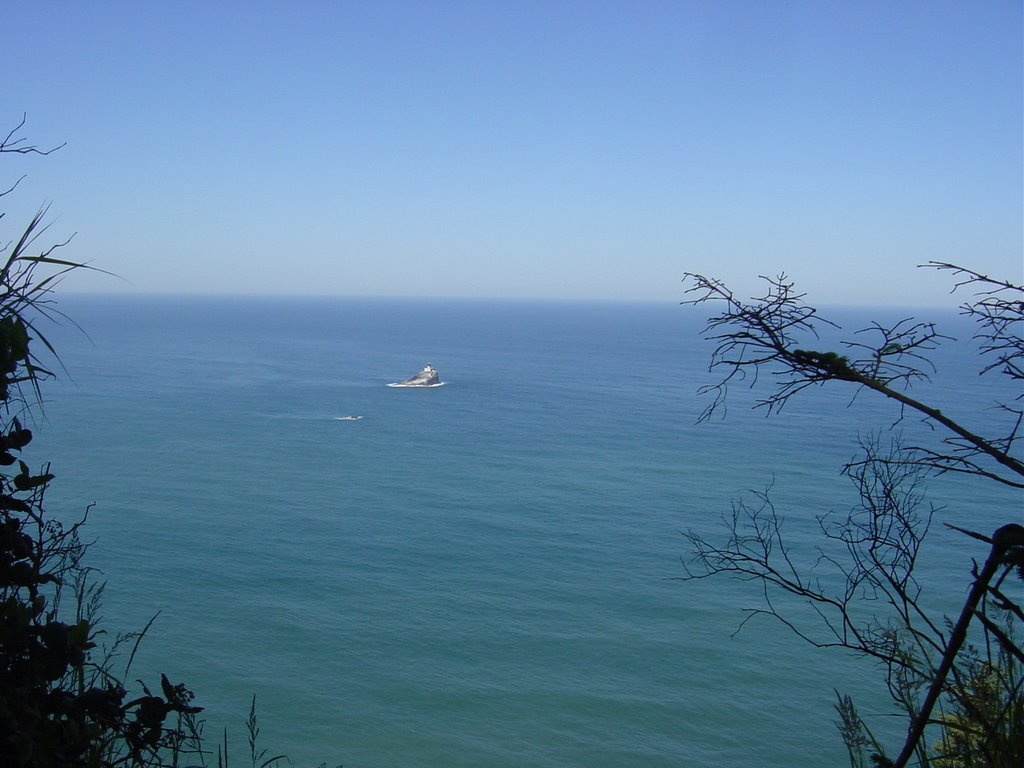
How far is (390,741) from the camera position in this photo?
66.5 ft

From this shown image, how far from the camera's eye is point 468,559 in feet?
Result: 106

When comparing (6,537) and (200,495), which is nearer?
Answer: (6,537)

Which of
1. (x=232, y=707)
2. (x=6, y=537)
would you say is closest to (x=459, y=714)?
(x=232, y=707)

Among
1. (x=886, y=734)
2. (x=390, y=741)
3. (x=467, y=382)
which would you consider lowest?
(x=390, y=741)

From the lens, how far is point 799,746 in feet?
65.7

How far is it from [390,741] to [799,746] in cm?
967

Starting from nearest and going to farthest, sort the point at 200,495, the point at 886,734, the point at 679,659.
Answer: the point at 886,734
the point at 679,659
the point at 200,495

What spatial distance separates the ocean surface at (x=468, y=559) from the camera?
69.7ft

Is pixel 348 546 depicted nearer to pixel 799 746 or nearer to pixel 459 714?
pixel 459 714

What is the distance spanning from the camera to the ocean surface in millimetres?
21250

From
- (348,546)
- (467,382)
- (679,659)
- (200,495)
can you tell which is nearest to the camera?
(679,659)

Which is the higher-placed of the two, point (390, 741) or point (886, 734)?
point (886, 734)

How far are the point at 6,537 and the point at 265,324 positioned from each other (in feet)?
485

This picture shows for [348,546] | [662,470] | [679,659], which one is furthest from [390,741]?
[662,470]
